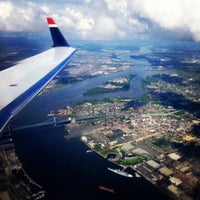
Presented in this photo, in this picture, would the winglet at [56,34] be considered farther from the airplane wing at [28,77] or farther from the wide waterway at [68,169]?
the wide waterway at [68,169]

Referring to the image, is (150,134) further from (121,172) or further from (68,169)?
(68,169)

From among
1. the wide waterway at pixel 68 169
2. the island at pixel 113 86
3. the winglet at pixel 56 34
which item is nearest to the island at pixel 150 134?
the wide waterway at pixel 68 169

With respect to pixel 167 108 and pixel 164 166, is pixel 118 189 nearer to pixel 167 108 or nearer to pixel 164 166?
pixel 164 166

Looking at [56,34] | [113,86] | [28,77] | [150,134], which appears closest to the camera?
[28,77]

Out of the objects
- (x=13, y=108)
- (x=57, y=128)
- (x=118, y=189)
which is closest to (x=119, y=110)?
(x=57, y=128)

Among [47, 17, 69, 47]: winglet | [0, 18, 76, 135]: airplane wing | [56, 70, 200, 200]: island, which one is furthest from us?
[56, 70, 200, 200]: island

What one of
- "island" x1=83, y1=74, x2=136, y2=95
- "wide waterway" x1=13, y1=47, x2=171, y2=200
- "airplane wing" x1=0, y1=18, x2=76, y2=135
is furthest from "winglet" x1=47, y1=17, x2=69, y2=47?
"island" x1=83, y1=74, x2=136, y2=95

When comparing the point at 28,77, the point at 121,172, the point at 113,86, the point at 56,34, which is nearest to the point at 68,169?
the point at 121,172

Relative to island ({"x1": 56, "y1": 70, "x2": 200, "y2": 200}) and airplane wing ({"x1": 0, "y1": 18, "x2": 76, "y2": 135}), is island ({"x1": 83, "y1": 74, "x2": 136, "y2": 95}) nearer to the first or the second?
island ({"x1": 56, "y1": 70, "x2": 200, "y2": 200})
